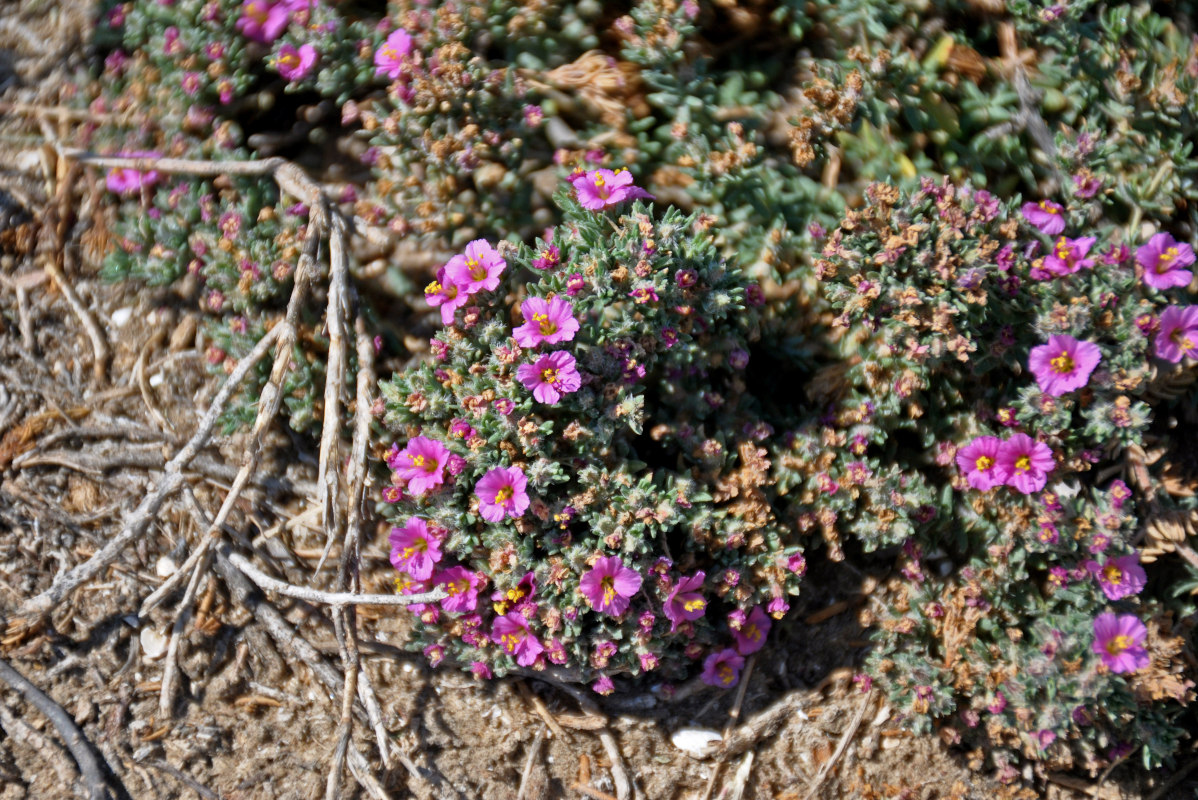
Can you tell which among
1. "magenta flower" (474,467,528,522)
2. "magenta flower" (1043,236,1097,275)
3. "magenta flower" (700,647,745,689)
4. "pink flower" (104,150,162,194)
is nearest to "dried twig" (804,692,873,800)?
"magenta flower" (700,647,745,689)

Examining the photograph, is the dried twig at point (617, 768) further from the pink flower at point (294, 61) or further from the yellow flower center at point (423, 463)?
the pink flower at point (294, 61)

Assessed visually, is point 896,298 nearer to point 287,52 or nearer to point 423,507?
point 423,507

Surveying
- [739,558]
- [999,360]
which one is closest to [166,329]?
[739,558]

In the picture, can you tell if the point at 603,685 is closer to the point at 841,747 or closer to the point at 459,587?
the point at 459,587

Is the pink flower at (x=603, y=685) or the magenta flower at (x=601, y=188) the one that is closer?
the magenta flower at (x=601, y=188)

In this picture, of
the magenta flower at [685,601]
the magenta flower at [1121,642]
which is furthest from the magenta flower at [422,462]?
the magenta flower at [1121,642]

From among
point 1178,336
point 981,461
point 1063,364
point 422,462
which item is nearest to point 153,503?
point 422,462

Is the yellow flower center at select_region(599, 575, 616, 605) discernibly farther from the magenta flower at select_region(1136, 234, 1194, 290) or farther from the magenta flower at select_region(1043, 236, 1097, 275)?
the magenta flower at select_region(1136, 234, 1194, 290)
